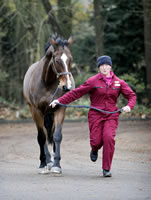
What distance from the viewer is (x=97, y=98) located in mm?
7242

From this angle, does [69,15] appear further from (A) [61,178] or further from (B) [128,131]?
(A) [61,178]

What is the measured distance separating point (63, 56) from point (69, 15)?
1558 cm

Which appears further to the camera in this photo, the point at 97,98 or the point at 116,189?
the point at 97,98

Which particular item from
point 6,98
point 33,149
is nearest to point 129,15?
point 6,98

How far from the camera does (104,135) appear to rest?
23.2 feet

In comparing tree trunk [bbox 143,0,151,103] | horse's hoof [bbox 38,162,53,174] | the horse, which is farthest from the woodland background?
horse's hoof [bbox 38,162,53,174]

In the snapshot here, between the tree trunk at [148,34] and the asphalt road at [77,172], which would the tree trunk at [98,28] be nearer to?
the tree trunk at [148,34]

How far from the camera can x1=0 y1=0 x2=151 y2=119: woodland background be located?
1959 centimetres

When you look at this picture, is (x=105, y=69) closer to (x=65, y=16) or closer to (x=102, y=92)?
(x=102, y=92)

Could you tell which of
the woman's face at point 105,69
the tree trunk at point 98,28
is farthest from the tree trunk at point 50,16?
the woman's face at point 105,69

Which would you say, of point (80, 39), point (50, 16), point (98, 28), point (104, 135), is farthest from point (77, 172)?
point (80, 39)

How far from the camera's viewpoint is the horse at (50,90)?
7633 mm

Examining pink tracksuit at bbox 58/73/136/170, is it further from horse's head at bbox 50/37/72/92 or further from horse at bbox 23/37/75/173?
horse at bbox 23/37/75/173

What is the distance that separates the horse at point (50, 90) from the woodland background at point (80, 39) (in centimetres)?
988
